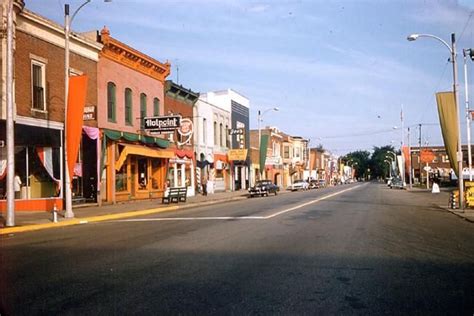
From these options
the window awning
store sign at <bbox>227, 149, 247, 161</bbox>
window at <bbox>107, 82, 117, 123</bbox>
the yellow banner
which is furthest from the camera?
store sign at <bbox>227, 149, 247, 161</bbox>

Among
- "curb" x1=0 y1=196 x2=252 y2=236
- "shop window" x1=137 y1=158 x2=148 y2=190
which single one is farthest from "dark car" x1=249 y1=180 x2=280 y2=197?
"curb" x1=0 y1=196 x2=252 y2=236

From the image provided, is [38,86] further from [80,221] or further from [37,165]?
[80,221]

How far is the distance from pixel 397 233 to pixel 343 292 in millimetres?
7341

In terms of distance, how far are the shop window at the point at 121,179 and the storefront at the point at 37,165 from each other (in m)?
5.27

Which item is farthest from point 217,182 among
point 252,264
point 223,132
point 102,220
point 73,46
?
point 252,264

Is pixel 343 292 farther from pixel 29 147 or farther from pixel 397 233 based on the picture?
pixel 29 147

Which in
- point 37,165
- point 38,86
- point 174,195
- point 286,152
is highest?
point 38,86

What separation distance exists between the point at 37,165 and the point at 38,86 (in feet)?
12.0

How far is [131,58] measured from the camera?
31.4 m

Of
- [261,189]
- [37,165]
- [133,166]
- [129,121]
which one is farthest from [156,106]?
[37,165]

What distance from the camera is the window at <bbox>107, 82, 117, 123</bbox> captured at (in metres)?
29.1

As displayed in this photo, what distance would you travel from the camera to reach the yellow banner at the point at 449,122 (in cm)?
2381

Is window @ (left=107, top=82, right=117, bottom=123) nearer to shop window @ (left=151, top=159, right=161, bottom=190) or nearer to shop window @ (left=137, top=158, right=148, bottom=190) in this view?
shop window @ (left=137, top=158, right=148, bottom=190)

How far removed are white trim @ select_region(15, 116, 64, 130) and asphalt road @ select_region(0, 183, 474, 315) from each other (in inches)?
338
